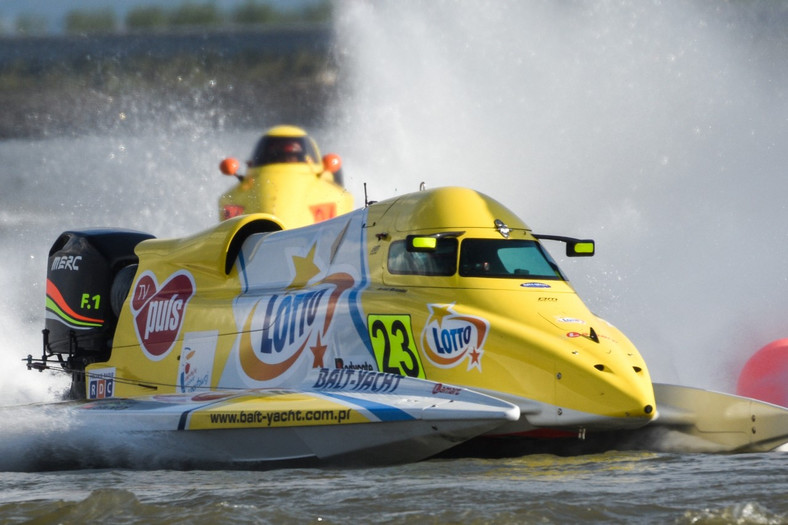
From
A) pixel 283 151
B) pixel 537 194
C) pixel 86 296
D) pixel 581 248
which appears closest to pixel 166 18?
pixel 283 151

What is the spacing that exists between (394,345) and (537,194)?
902cm

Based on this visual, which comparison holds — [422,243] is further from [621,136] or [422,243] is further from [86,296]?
[621,136]

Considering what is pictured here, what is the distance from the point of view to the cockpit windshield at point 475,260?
8.04 metres

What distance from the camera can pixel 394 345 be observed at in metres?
7.87

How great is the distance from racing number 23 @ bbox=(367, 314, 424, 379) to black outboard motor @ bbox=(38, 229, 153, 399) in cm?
351

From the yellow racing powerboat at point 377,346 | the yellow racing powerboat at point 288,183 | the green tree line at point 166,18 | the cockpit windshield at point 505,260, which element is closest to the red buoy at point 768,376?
the yellow racing powerboat at point 377,346

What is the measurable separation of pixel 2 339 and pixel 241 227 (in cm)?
550

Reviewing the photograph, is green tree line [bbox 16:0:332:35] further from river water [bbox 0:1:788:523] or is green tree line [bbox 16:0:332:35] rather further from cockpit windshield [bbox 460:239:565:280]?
cockpit windshield [bbox 460:239:565:280]

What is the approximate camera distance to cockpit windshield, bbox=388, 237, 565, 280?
804cm

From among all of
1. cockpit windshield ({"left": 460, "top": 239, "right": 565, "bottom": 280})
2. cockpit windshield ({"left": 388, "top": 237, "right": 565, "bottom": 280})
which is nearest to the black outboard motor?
cockpit windshield ({"left": 388, "top": 237, "right": 565, "bottom": 280})

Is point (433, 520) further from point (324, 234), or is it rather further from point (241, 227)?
point (241, 227)

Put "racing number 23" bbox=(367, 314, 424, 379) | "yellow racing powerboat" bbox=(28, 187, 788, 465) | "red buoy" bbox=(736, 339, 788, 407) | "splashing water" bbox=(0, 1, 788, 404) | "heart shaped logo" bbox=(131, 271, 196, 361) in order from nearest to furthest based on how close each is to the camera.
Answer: "yellow racing powerboat" bbox=(28, 187, 788, 465) → "racing number 23" bbox=(367, 314, 424, 379) → "red buoy" bbox=(736, 339, 788, 407) → "heart shaped logo" bbox=(131, 271, 196, 361) → "splashing water" bbox=(0, 1, 788, 404)

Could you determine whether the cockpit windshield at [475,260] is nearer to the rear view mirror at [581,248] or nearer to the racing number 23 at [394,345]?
the racing number 23 at [394,345]

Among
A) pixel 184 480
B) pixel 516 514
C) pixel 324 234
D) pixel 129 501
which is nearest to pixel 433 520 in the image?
pixel 516 514
